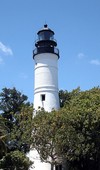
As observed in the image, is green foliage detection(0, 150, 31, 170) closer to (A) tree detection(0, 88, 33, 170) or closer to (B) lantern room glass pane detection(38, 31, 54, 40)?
(A) tree detection(0, 88, 33, 170)

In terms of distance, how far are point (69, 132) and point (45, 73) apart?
30.0 ft

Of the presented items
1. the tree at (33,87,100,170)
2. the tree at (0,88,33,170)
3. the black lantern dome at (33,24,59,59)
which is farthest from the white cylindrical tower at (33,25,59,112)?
the tree at (33,87,100,170)

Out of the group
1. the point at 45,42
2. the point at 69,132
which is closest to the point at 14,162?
the point at 69,132

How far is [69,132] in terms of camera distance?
100ft

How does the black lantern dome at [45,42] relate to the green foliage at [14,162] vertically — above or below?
above

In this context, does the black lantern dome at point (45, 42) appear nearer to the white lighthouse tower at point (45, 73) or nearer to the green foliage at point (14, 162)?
the white lighthouse tower at point (45, 73)

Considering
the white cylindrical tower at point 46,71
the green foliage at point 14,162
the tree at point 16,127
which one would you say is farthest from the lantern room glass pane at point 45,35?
the green foliage at point 14,162

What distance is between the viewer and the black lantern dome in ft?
127

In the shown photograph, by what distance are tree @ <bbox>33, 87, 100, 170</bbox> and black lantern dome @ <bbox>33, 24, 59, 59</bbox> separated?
8.44 metres

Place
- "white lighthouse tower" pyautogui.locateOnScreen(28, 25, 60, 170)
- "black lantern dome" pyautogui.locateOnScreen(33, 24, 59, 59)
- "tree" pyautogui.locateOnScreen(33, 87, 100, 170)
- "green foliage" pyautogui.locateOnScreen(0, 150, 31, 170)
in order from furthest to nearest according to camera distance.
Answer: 1. "black lantern dome" pyautogui.locateOnScreen(33, 24, 59, 59)
2. "white lighthouse tower" pyautogui.locateOnScreen(28, 25, 60, 170)
3. "green foliage" pyautogui.locateOnScreen(0, 150, 31, 170)
4. "tree" pyautogui.locateOnScreen(33, 87, 100, 170)

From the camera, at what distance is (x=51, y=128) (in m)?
30.9

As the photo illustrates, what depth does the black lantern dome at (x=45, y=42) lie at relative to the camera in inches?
1519

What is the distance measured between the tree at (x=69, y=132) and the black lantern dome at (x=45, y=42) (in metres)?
8.44

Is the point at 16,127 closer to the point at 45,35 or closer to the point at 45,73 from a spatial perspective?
the point at 45,73
